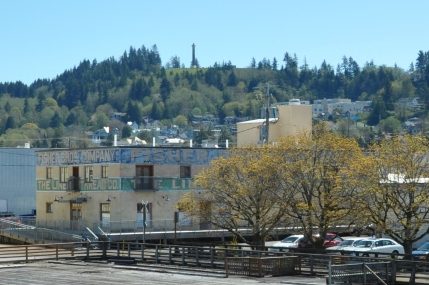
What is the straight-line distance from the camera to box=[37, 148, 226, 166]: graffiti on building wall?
67.8 meters

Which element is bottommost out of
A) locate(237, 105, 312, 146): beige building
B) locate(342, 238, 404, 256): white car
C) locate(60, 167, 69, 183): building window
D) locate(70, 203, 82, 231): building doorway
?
locate(342, 238, 404, 256): white car

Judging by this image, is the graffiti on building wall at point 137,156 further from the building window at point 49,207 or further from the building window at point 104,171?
the building window at point 49,207

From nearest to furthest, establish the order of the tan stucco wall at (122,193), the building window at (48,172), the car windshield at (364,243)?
the car windshield at (364,243) → the tan stucco wall at (122,193) → the building window at (48,172)

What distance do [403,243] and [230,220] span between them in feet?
44.9

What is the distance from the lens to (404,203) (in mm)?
45031

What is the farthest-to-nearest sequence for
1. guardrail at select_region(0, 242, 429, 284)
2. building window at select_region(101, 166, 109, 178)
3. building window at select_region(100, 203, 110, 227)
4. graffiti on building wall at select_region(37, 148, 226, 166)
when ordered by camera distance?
building window at select_region(101, 166, 109, 178) → graffiti on building wall at select_region(37, 148, 226, 166) → building window at select_region(100, 203, 110, 227) → guardrail at select_region(0, 242, 429, 284)

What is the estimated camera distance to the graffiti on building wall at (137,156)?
222 ft

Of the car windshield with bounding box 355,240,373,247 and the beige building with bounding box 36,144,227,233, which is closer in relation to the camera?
the car windshield with bounding box 355,240,373,247

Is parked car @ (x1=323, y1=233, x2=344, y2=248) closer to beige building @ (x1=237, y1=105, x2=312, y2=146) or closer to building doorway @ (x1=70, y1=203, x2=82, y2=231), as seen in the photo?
building doorway @ (x1=70, y1=203, x2=82, y2=231)

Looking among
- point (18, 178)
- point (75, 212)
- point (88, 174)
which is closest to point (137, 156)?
point (88, 174)

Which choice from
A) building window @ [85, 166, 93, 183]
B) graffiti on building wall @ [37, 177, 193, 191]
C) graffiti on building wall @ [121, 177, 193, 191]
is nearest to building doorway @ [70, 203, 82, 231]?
graffiti on building wall @ [37, 177, 193, 191]

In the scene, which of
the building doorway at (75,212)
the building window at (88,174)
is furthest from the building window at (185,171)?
the building doorway at (75,212)

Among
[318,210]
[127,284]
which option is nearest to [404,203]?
[318,210]

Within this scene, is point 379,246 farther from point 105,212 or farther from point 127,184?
point 105,212
